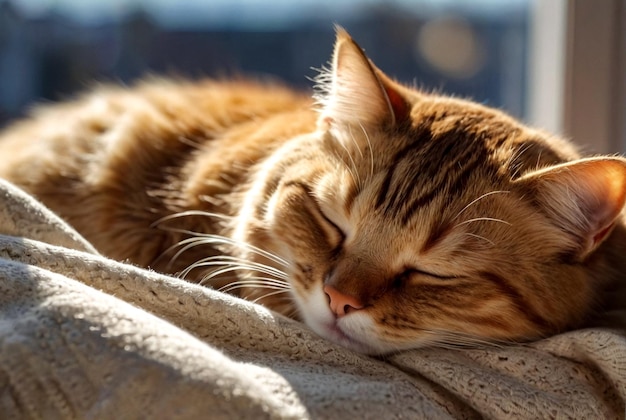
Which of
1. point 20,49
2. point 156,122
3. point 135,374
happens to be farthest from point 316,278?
point 20,49

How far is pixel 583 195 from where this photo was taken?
1.12m

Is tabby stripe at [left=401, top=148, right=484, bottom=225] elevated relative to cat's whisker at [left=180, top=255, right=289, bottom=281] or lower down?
elevated

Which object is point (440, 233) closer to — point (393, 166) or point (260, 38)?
point (393, 166)

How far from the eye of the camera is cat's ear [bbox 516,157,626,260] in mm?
1064

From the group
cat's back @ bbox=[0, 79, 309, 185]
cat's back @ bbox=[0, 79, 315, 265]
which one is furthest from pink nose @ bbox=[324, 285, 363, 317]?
cat's back @ bbox=[0, 79, 309, 185]

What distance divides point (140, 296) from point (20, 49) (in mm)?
1662

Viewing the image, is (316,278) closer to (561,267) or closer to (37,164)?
(561,267)

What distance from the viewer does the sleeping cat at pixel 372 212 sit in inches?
44.3

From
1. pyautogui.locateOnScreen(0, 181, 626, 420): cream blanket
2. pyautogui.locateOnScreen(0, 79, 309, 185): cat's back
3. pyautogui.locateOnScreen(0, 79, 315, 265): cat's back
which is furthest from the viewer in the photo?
pyautogui.locateOnScreen(0, 79, 309, 185): cat's back

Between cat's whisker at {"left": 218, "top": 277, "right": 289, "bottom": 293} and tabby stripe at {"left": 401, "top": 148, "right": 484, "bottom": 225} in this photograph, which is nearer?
tabby stripe at {"left": 401, "top": 148, "right": 484, "bottom": 225}

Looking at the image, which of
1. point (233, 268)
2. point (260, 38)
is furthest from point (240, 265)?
point (260, 38)

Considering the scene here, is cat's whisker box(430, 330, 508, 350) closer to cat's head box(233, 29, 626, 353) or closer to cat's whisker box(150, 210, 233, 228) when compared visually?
cat's head box(233, 29, 626, 353)

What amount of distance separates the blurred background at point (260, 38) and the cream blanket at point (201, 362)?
4.48ft

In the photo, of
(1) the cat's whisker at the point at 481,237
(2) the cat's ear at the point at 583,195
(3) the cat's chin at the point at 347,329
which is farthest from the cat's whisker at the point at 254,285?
(2) the cat's ear at the point at 583,195
